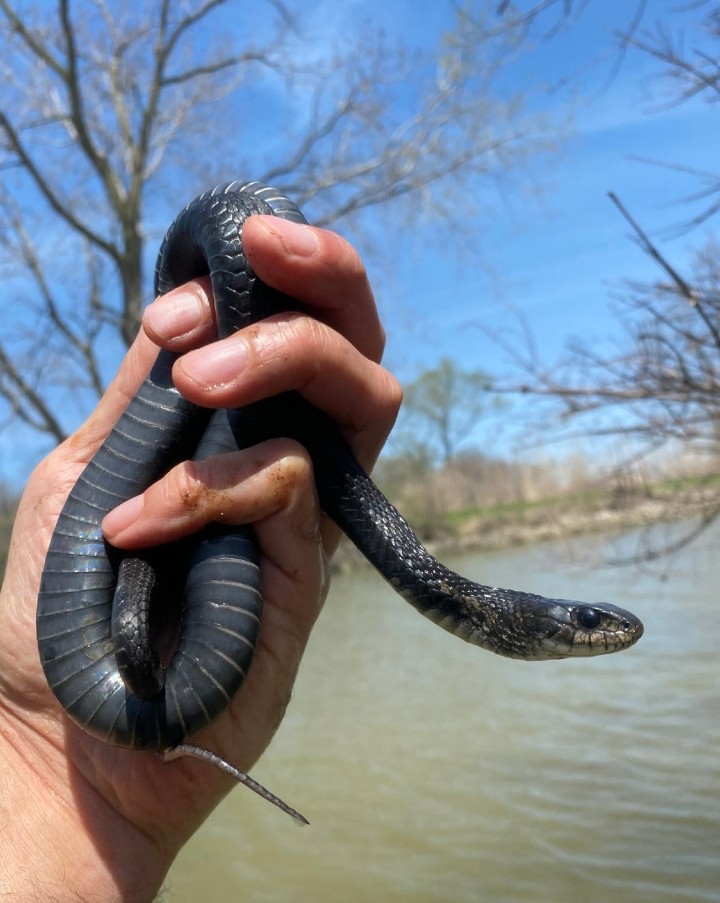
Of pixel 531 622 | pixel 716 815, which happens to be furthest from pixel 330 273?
pixel 716 815

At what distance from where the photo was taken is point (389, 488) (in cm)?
2819

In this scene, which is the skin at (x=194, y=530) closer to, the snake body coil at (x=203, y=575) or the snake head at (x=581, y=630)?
the snake body coil at (x=203, y=575)

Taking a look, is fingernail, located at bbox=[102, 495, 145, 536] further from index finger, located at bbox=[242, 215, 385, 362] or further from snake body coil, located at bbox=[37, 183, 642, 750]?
index finger, located at bbox=[242, 215, 385, 362]

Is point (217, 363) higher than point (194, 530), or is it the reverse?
point (217, 363)

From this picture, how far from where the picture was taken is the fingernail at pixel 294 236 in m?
1.84

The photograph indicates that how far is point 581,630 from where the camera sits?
2.35 metres

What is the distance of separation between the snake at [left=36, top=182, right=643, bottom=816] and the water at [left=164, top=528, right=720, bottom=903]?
322cm

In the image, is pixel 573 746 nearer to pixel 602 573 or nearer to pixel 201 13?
pixel 602 573

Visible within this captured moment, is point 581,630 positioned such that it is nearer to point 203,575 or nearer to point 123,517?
point 203,575

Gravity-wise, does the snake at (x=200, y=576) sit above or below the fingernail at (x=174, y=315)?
below

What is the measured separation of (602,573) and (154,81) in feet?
44.6

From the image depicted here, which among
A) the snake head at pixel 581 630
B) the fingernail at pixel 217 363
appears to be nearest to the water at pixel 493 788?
the snake head at pixel 581 630

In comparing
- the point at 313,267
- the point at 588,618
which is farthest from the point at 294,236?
the point at 588,618

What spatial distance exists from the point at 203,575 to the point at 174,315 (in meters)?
0.71
